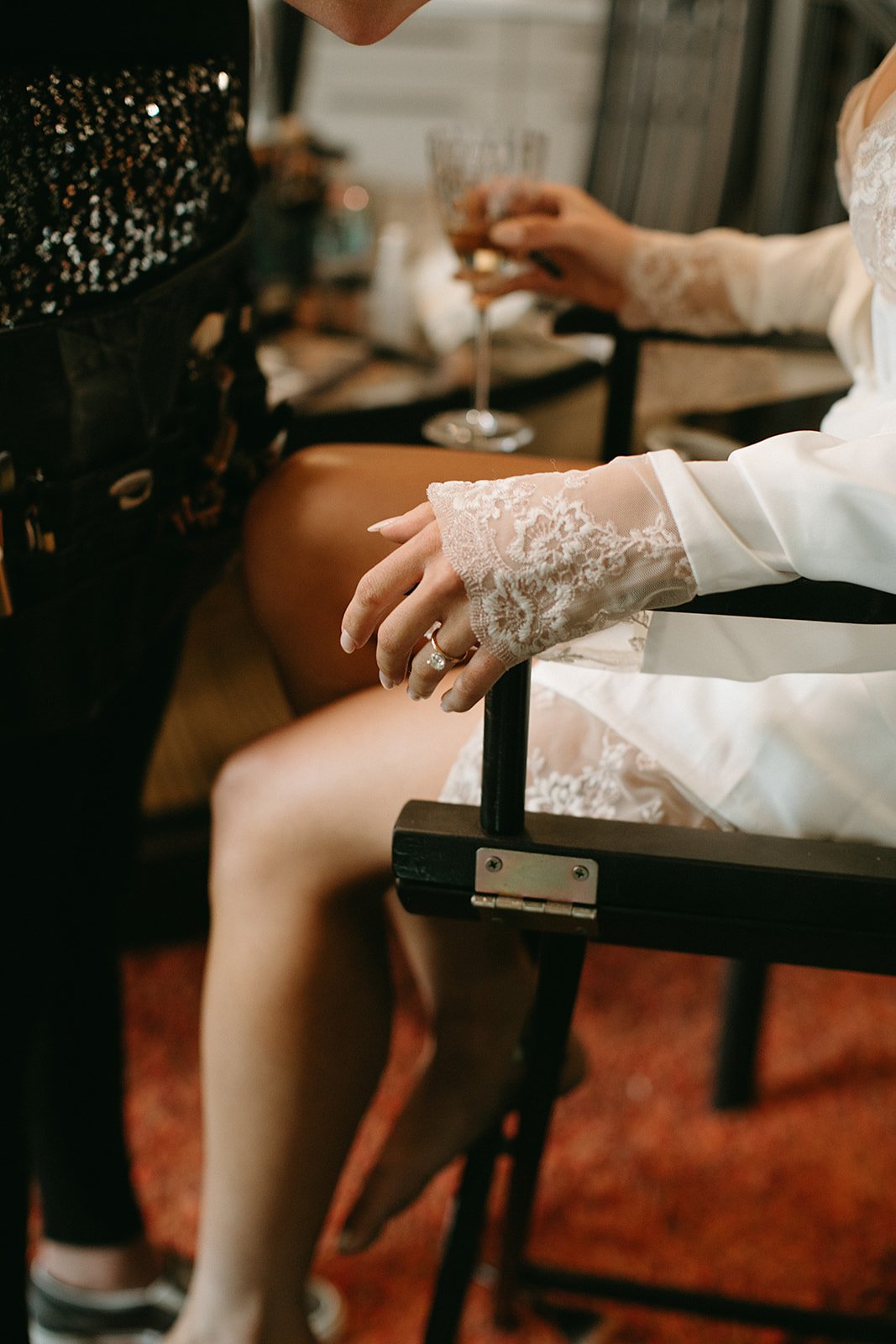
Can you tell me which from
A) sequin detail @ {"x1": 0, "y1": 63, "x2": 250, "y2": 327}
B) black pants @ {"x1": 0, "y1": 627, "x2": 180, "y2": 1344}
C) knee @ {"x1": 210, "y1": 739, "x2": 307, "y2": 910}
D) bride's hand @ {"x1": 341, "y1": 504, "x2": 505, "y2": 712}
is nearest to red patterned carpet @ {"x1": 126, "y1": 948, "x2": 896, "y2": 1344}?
black pants @ {"x1": 0, "y1": 627, "x2": 180, "y2": 1344}

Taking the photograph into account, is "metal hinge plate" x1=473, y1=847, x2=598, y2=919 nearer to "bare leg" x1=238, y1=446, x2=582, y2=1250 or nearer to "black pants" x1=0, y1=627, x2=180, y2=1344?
"bare leg" x1=238, y1=446, x2=582, y2=1250

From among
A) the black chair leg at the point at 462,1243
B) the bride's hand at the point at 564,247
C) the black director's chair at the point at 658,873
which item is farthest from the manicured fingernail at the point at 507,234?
the black chair leg at the point at 462,1243

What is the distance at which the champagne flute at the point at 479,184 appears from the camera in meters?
0.99

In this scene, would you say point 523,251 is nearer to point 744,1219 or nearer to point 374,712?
point 374,712

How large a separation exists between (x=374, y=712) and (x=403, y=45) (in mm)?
3327

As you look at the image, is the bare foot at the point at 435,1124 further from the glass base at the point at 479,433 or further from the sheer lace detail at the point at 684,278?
the sheer lace detail at the point at 684,278

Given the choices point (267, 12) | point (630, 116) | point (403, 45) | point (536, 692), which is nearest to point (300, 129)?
point (630, 116)

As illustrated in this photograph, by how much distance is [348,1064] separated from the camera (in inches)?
29.0

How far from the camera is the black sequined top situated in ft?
2.09

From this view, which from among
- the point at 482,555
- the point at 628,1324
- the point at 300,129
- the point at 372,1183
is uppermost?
the point at 300,129

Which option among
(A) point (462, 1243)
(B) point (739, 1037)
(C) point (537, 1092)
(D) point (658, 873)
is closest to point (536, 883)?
(D) point (658, 873)

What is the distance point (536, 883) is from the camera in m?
0.54

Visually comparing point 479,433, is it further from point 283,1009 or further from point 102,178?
point 283,1009

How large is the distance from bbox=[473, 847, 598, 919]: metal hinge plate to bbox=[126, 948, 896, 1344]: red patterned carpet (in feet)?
2.04
